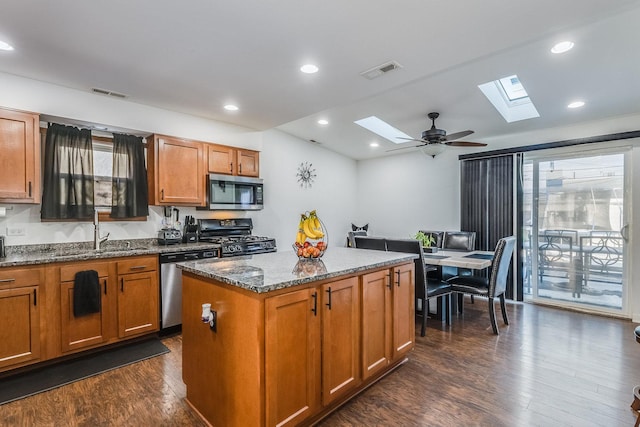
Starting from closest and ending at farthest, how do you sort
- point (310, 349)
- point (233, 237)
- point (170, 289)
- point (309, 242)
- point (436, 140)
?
1. point (310, 349)
2. point (309, 242)
3. point (170, 289)
4. point (436, 140)
5. point (233, 237)

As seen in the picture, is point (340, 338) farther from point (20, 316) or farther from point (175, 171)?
point (175, 171)

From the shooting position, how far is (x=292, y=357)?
1.69m

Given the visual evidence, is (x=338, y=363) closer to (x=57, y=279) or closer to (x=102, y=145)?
(x=57, y=279)

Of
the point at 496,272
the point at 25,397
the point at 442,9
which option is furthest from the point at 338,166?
the point at 25,397

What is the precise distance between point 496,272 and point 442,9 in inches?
107

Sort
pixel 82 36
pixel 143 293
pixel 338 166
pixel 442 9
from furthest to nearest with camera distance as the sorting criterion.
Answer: pixel 338 166
pixel 143 293
pixel 82 36
pixel 442 9

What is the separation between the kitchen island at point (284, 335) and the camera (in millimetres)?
1574

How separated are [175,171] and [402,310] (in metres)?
2.95

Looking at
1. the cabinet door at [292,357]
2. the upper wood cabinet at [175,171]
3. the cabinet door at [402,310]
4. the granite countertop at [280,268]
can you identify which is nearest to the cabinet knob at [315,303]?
the cabinet door at [292,357]

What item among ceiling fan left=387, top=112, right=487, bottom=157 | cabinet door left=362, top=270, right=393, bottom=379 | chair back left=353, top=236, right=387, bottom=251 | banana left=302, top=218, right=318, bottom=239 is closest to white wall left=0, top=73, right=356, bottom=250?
chair back left=353, top=236, right=387, bottom=251

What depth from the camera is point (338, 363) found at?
1994mm

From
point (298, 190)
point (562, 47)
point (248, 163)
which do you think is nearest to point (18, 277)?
point (248, 163)

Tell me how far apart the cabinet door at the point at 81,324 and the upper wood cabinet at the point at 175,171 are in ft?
3.78

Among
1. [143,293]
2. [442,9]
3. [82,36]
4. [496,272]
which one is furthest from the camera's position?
[496,272]
